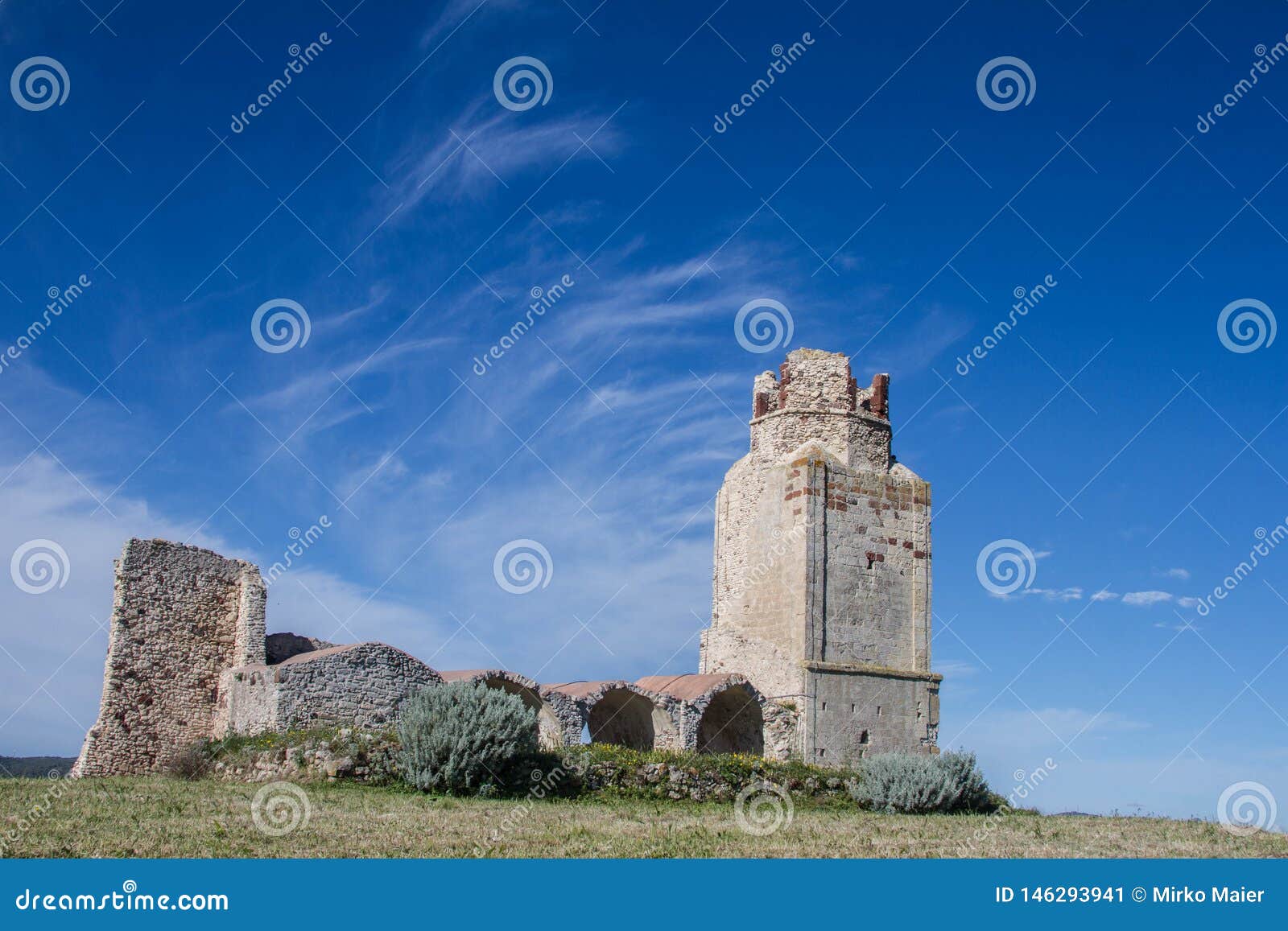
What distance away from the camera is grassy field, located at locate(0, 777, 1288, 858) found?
34.9ft

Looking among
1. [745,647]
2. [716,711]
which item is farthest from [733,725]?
[745,647]

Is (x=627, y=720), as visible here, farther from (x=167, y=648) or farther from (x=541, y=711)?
(x=167, y=648)

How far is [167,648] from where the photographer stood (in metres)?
20.6

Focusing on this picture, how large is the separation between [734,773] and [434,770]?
4843mm

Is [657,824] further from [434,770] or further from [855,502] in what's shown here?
[855,502]

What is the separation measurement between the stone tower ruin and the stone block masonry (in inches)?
1.3

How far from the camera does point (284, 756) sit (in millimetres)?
16844

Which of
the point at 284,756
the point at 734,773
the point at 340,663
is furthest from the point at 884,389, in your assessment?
the point at 284,756

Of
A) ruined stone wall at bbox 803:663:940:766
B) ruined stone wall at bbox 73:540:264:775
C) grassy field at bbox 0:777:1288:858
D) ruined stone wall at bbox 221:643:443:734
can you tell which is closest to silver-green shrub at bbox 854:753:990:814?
grassy field at bbox 0:777:1288:858

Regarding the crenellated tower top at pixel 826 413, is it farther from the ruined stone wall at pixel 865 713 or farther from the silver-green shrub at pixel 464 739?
the silver-green shrub at pixel 464 739

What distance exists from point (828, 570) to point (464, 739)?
888 cm

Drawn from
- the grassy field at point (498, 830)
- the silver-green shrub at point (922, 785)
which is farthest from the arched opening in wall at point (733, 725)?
the grassy field at point (498, 830)

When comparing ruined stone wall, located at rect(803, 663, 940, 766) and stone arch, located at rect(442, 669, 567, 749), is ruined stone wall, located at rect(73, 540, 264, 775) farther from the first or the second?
ruined stone wall, located at rect(803, 663, 940, 766)

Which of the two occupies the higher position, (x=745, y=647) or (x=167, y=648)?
(x=745, y=647)
